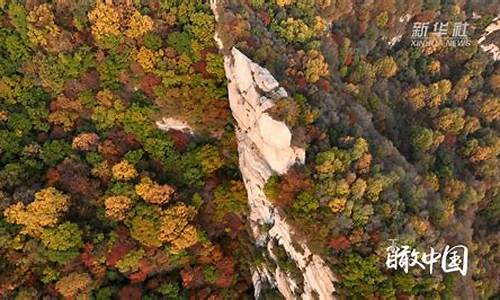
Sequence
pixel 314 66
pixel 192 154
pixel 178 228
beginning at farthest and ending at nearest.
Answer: pixel 192 154, pixel 178 228, pixel 314 66

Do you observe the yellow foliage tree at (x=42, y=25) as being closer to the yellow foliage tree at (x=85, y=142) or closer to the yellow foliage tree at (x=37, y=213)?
the yellow foliage tree at (x=85, y=142)

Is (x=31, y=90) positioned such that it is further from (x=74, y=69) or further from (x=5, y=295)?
(x=5, y=295)

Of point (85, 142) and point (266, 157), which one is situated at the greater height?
point (266, 157)

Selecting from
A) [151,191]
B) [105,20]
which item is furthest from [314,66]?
[105,20]

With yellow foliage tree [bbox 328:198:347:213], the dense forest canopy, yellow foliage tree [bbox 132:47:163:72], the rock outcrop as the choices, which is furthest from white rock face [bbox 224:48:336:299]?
yellow foliage tree [bbox 132:47:163:72]

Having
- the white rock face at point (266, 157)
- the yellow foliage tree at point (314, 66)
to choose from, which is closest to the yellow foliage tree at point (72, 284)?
the white rock face at point (266, 157)

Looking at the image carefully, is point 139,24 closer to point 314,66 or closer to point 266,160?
point 314,66

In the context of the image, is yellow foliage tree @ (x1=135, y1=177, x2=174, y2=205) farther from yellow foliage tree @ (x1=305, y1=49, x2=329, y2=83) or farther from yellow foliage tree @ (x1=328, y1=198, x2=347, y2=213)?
yellow foliage tree @ (x1=305, y1=49, x2=329, y2=83)
